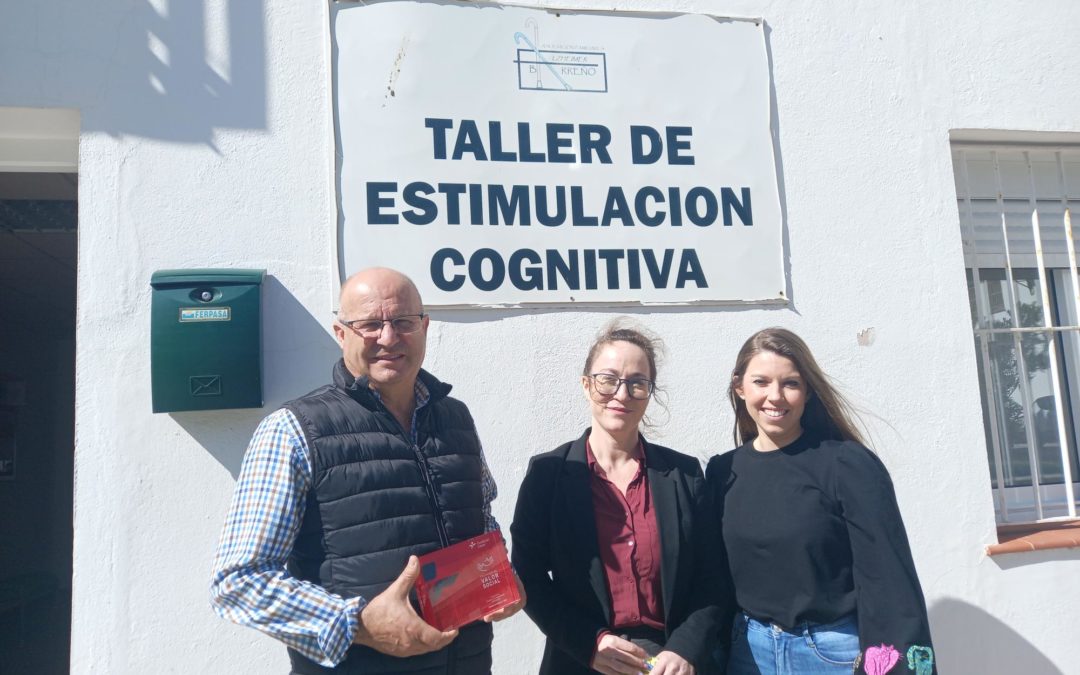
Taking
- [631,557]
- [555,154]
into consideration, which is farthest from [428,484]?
[555,154]

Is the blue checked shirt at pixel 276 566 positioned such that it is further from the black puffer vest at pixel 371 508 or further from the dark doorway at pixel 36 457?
the dark doorway at pixel 36 457

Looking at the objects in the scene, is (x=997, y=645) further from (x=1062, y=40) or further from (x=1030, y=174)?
(x=1062, y=40)

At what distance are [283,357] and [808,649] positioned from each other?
1.91 meters

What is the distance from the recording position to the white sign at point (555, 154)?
2.96 meters

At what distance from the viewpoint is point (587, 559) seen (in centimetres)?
215

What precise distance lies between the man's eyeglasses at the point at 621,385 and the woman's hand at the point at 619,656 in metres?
0.65

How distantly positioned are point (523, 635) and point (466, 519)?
109cm

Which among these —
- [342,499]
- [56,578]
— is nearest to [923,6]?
[342,499]

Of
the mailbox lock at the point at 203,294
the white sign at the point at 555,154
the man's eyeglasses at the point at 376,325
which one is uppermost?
the white sign at the point at 555,154

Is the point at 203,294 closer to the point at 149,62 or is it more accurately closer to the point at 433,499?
the point at 149,62

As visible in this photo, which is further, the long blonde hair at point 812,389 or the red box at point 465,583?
the long blonde hair at point 812,389

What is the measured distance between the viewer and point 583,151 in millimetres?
3113

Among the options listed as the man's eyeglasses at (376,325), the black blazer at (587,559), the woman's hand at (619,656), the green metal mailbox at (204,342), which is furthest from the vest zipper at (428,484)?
the green metal mailbox at (204,342)

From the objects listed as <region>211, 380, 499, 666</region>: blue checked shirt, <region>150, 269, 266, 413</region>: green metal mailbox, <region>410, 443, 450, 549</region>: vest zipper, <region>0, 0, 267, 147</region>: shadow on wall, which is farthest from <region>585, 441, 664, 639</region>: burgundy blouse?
<region>0, 0, 267, 147</region>: shadow on wall
